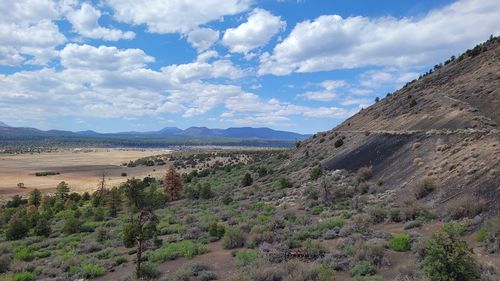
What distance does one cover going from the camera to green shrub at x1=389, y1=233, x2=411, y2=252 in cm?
1516

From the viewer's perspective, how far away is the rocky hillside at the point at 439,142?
66.8ft

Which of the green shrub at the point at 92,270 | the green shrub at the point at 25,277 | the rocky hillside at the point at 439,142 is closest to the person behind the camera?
the green shrub at the point at 25,277

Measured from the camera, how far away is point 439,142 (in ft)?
94.9

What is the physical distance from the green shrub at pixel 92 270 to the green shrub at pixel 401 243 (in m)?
12.4

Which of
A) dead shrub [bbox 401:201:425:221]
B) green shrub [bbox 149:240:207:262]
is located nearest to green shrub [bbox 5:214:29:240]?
green shrub [bbox 149:240:207:262]

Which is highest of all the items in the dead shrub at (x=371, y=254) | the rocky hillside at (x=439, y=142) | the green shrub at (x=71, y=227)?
the rocky hillside at (x=439, y=142)

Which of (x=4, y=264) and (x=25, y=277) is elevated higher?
(x=25, y=277)

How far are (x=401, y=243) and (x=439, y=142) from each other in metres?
16.3

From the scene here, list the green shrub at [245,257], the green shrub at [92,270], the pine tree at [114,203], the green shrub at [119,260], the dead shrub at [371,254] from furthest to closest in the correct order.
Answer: the pine tree at [114,203]
the green shrub at [119,260]
the green shrub at [92,270]
the green shrub at [245,257]
the dead shrub at [371,254]

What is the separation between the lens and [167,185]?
4741cm

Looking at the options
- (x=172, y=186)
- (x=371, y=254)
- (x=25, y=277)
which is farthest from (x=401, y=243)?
(x=172, y=186)

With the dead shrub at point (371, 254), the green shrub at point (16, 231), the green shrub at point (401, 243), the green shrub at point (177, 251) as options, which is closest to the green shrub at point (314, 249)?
the dead shrub at point (371, 254)

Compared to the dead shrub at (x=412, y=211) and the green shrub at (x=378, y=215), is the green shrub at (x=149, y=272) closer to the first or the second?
the green shrub at (x=378, y=215)

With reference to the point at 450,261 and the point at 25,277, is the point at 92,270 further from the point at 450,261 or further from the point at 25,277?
the point at 450,261
